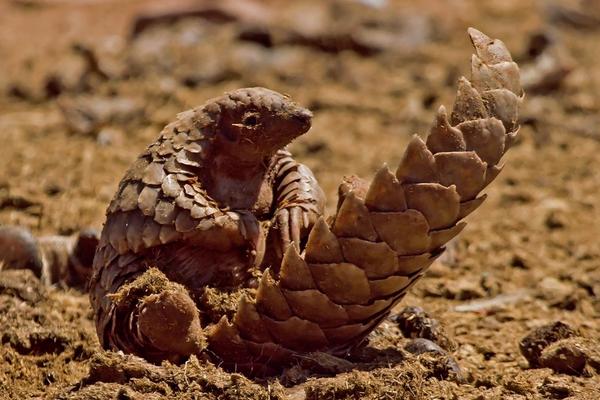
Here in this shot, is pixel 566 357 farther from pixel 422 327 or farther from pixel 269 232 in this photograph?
pixel 269 232

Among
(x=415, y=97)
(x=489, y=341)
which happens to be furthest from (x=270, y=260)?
(x=415, y=97)

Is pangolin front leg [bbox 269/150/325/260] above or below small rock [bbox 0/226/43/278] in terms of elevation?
above

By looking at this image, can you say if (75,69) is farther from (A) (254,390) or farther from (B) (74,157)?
(A) (254,390)

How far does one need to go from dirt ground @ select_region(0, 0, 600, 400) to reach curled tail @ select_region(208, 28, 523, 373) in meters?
0.14

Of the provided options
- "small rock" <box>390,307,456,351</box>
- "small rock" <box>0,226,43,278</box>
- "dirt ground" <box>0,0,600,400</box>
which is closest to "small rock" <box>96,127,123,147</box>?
"dirt ground" <box>0,0,600,400</box>

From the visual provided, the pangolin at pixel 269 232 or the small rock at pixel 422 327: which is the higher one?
the pangolin at pixel 269 232

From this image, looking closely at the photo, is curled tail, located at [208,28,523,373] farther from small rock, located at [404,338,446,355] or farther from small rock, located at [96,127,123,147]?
small rock, located at [96,127,123,147]

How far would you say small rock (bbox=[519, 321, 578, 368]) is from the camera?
4.35 metres

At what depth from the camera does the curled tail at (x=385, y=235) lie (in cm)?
367

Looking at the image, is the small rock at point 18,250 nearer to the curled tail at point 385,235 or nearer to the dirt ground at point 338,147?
the dirt ground at point 338,147

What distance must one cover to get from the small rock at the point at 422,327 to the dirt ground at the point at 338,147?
4 centimetres

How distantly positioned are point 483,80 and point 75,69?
7176 millimetres

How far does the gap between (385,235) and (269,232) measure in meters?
0.47

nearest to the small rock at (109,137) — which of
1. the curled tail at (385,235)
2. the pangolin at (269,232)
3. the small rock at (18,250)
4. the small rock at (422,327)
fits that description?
the small rock at (18,250)
